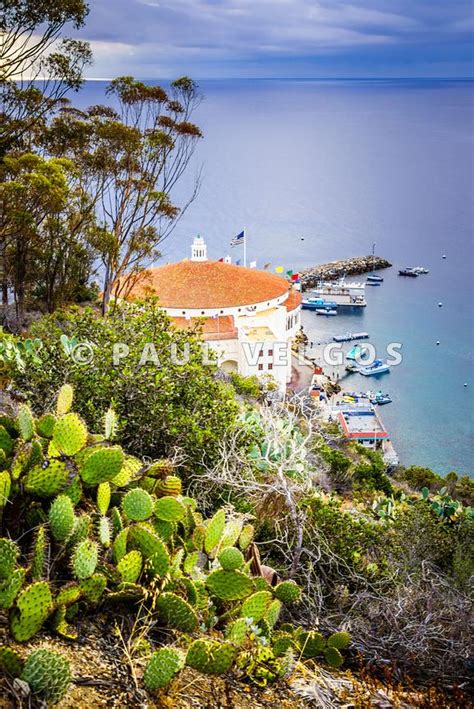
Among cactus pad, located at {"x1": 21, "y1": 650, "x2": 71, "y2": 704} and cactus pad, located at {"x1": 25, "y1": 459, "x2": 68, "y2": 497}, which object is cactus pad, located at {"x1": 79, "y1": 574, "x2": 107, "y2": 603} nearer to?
cactus pad, located at {"x1": 21, "y1": 650, "x2": 71, "y2": 704}

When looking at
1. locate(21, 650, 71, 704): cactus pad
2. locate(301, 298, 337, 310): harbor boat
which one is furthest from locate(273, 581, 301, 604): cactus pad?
locate(301, 298, 337, 310): harbor boat

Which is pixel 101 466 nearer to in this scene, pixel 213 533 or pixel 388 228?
pixel 213 533

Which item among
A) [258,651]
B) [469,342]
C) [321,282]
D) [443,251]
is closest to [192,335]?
[258,651]

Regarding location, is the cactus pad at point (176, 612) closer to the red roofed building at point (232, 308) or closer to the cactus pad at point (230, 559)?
the cactus pad at point (230, 559)

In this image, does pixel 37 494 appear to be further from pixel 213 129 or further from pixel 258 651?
Result: pixel 213 129

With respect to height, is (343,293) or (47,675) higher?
(47,675)

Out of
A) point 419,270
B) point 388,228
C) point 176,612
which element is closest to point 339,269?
point 419,270
